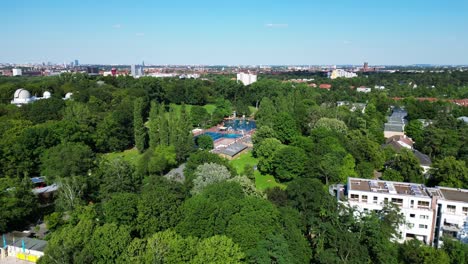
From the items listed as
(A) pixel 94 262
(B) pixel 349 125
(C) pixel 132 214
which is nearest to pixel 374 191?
(C) pixel 132 214

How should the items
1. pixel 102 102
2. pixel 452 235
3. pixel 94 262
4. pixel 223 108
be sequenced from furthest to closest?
pixel 223 108 < pixel 102 102 < pixel 452 235 < pixel 94 262

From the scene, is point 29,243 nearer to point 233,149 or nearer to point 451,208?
point 233,149

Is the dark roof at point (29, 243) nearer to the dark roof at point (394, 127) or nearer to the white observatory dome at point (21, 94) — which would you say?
the dark roof at point (394, 127)

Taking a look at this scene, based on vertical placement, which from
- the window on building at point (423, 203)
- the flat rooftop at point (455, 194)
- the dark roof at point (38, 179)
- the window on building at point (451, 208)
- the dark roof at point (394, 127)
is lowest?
the dark roof at point (38, 179)

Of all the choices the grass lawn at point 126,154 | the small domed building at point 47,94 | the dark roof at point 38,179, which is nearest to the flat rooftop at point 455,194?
the grass lawn at point 126,154

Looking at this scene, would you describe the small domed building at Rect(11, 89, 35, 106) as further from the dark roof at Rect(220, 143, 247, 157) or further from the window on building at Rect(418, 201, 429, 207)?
the window on building at Rect(418, 201, 429, 207)

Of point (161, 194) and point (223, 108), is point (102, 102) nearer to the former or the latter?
point (223, 108)

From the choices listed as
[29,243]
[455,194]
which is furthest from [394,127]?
[29,243]
